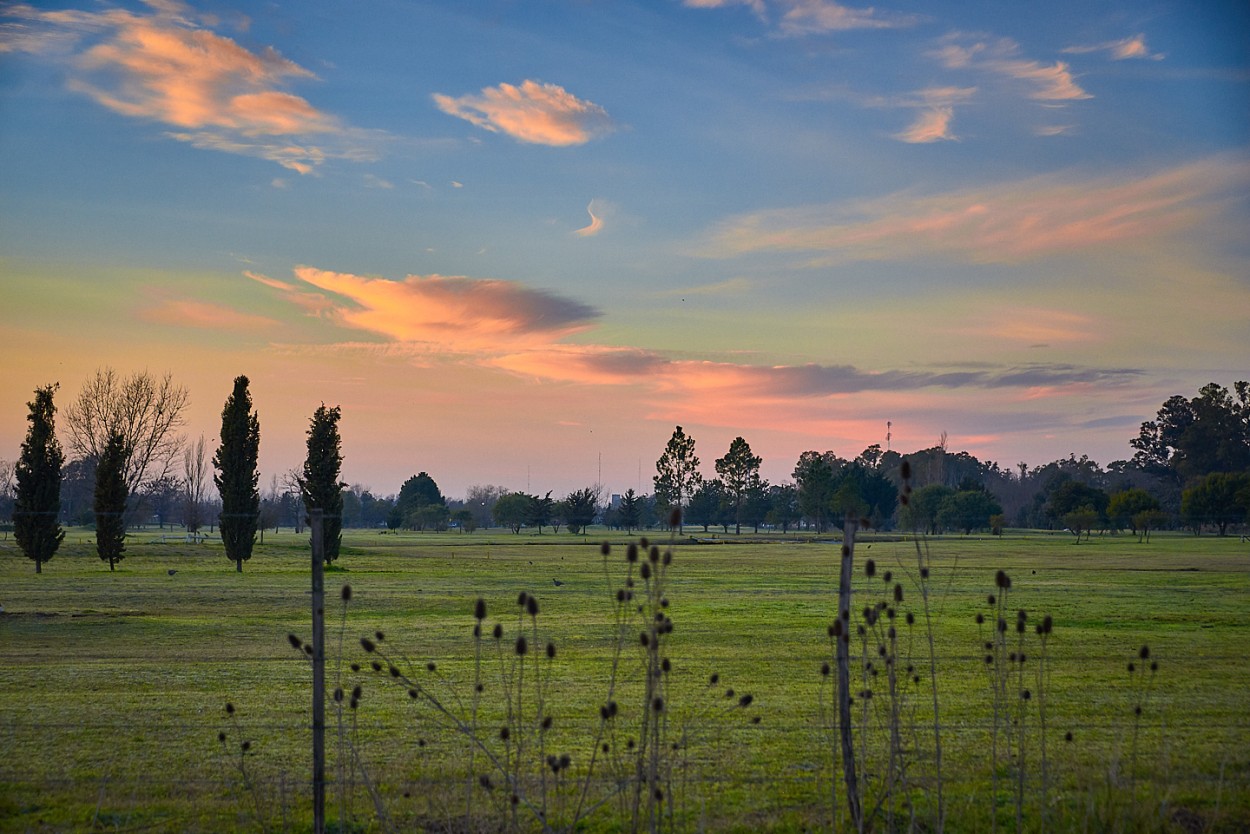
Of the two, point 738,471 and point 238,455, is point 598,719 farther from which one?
Result: point 738,471

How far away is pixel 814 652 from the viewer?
15.8m

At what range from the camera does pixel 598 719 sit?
409 inches

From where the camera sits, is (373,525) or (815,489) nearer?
(815,489)

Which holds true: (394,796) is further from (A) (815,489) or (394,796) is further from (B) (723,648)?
(A) (815,489)

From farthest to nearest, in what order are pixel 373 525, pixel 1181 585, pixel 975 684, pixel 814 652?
pixel 373 525
pixel 1181 585
pixel 814 652
pixel 975 684

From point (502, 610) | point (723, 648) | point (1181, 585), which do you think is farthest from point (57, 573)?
point (1181, 585)

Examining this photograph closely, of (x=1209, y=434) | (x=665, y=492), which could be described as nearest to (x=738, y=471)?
(x=665, y=492)

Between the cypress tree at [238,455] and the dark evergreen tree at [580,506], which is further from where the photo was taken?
the dark evergreen tree at [580,506]

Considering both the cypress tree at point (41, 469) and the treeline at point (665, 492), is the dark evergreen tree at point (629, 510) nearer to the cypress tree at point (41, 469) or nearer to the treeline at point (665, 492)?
the treeline at point (665, 492)

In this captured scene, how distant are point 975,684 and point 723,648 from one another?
468 centimetres

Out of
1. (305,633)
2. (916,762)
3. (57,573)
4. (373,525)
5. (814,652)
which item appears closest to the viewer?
(916,762)

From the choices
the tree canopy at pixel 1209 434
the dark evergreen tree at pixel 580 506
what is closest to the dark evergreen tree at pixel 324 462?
the dark evergreen tree at pixel 580 506

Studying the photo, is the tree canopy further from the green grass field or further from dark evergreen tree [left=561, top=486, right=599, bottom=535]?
the green grass field

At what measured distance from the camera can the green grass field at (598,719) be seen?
23.1ft
